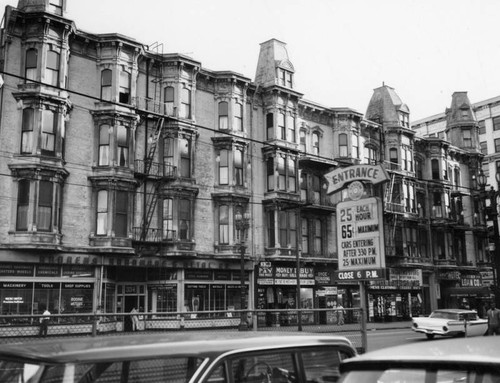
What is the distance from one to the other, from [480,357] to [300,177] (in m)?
38.6

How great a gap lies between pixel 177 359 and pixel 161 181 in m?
29.6

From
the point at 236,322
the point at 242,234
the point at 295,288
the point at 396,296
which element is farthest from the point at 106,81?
the point at 396,296

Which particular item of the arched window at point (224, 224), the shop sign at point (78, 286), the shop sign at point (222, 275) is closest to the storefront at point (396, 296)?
the shop sign at point (222, 275)

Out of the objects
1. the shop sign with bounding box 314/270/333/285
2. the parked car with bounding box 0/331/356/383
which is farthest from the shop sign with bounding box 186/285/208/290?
the parked car with bounding box 0/331/356/383

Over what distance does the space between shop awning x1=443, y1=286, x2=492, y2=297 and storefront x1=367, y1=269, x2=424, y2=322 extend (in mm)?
2592

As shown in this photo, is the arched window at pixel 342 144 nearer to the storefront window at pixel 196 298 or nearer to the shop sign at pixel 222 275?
the shop sign at pixel 222 275

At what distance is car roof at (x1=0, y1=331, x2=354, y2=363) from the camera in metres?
3.60

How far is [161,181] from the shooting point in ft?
109

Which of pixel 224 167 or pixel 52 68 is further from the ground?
pixel 52 68

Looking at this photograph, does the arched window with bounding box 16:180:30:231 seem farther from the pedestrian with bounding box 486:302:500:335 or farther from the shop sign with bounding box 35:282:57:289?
the pedestrian with bounding box 486:302:500:335

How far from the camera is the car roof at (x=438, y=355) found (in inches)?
121

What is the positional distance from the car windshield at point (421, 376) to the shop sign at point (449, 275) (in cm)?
5156

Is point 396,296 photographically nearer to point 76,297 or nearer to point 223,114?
point 223,114

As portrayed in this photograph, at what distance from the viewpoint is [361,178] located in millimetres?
11422
